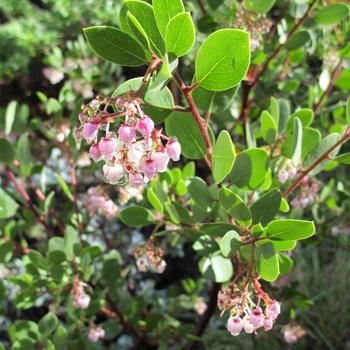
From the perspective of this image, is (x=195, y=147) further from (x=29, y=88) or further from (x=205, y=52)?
(x=29, y=88)

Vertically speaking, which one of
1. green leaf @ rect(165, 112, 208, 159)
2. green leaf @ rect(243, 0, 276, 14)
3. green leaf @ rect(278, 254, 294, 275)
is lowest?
green leaf @ rect(278, 254, 294, 275)

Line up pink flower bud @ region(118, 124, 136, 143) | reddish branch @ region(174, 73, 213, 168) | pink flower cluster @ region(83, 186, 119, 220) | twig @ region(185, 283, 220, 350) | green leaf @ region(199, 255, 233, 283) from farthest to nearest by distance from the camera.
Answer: twig @ region(185, 283, 220, 350)
pink flower cluster @ region(83, 186, 119, 220)
green leaf @ region(199, 255, 233, 283)
reddish branch @ region(174, 73, 213, 168)
pink flower bud @ region(118, 124, 136, 143)

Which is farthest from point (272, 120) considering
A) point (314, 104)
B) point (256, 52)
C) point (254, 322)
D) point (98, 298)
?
point (98, 298)

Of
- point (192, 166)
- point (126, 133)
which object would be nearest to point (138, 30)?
point (126, 133)

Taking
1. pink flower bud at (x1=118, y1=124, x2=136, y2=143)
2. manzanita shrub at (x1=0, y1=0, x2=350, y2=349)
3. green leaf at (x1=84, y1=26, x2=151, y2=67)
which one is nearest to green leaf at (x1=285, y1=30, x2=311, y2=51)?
manzanita shrub at (x1=0, y1=0, x2=350, y2=349)

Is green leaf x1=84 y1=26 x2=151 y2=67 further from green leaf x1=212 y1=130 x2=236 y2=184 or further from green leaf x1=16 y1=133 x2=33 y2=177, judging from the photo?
green leaf x1=16 y1=133 x2=33 y2=177

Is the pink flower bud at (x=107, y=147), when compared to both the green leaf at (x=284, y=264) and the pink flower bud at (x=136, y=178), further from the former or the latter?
the green leaf at (x=284, y=264)
